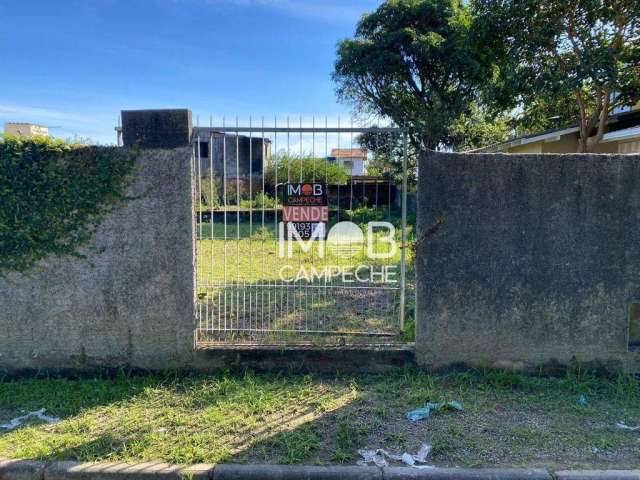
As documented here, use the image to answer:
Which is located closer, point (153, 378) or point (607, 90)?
point (153, 378)

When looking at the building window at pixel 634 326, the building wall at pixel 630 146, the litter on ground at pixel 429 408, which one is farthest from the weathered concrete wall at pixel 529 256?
the building wall at pixel 630 146

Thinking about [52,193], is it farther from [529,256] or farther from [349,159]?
[529,256]

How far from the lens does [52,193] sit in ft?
13.0

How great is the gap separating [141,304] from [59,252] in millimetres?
875

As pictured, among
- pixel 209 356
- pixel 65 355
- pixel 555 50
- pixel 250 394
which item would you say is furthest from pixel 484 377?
pixel 555 50

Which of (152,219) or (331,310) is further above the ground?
(152,219)

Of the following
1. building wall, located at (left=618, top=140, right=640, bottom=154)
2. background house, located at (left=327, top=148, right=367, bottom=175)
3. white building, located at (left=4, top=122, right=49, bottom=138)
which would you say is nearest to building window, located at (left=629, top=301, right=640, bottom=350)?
background house, located at (left=327, top=148, right=367, bottom=175)

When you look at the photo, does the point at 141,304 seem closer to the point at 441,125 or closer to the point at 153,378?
the point at 153,378

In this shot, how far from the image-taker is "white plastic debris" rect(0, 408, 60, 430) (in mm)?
3371

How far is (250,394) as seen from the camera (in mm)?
3752

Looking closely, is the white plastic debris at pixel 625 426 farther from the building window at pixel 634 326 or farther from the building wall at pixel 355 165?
the building wall at pixel 355 165

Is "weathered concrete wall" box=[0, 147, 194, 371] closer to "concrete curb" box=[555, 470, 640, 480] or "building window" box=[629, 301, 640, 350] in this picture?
"concrete curb" box=[555, 470, 640, 480]

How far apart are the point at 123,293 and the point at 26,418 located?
3.92 feet

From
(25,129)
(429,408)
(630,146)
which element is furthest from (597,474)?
→ (630,146)
